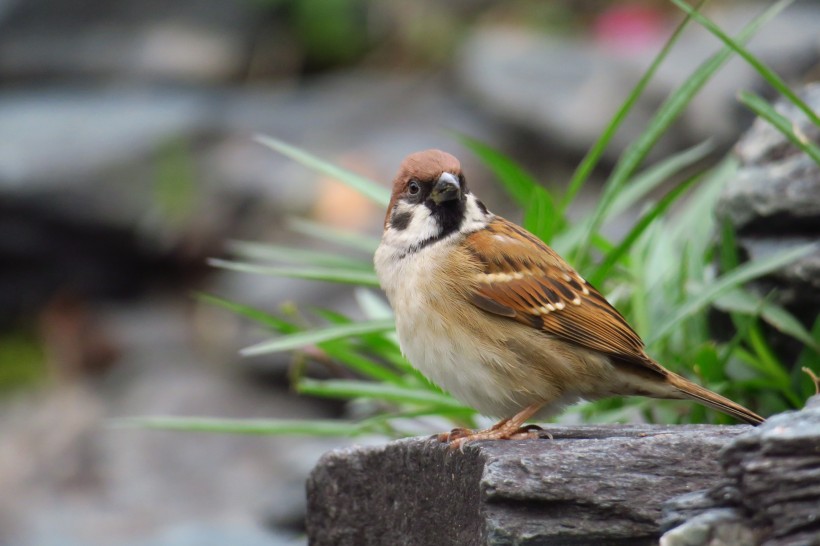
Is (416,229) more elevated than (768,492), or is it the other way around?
(416,229)

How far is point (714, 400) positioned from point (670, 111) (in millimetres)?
1128

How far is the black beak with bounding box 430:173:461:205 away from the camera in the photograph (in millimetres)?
3566

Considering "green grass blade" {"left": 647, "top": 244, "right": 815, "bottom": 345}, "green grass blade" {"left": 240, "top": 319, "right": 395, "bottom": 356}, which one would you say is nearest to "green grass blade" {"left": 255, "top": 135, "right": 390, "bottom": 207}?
"green grass blade" {"left": 240, "top": 319, "right": 395, "bottom": 356}

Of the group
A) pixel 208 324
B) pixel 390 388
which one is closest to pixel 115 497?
pixel 208 324

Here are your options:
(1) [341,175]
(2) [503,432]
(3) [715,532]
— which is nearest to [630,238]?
(2) [503,432]

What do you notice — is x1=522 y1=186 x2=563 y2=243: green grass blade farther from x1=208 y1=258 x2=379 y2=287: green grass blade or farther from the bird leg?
the bird leg

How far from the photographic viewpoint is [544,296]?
3.49 m

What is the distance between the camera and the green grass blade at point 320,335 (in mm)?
3807

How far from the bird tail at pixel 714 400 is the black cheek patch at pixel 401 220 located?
0.96 meters

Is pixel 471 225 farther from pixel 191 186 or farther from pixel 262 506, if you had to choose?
pixel 191 186

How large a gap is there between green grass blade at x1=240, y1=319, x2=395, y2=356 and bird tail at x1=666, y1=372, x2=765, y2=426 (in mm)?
1113

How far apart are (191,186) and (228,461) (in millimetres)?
2555

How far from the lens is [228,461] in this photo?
8.98 meters

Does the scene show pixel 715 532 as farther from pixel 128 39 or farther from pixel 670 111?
pixel 128 39
